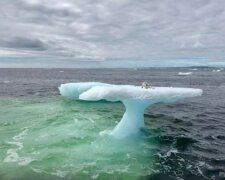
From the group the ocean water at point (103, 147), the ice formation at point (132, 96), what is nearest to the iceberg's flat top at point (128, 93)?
the ice formation at point (132, 96)

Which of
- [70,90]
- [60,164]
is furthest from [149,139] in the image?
[70,90]

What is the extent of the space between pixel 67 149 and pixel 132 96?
428cm

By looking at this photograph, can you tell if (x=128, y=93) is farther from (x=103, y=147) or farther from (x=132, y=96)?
(x=103, y=147)

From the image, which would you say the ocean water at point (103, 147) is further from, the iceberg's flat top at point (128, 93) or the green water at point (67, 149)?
the iceberg's flat top at point (128, 93)

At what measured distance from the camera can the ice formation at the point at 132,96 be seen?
1465cm

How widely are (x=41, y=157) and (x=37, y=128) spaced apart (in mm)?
5673

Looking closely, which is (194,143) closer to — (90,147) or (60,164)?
(90,147)

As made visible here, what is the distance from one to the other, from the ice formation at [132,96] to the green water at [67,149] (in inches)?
38.5

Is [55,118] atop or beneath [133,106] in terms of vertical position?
beneath

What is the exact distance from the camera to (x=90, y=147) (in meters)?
15.0

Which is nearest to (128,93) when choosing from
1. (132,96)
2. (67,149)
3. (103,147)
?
(132,96)

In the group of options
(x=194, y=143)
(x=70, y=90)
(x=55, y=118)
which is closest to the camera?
(x=194, y=143)

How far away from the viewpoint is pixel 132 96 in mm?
14836

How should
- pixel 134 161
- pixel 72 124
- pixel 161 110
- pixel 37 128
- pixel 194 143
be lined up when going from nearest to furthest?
pixel 134 161 < pixel 194 143 < pixel 37 128 < pixel 72 124 < pixel 161 110
